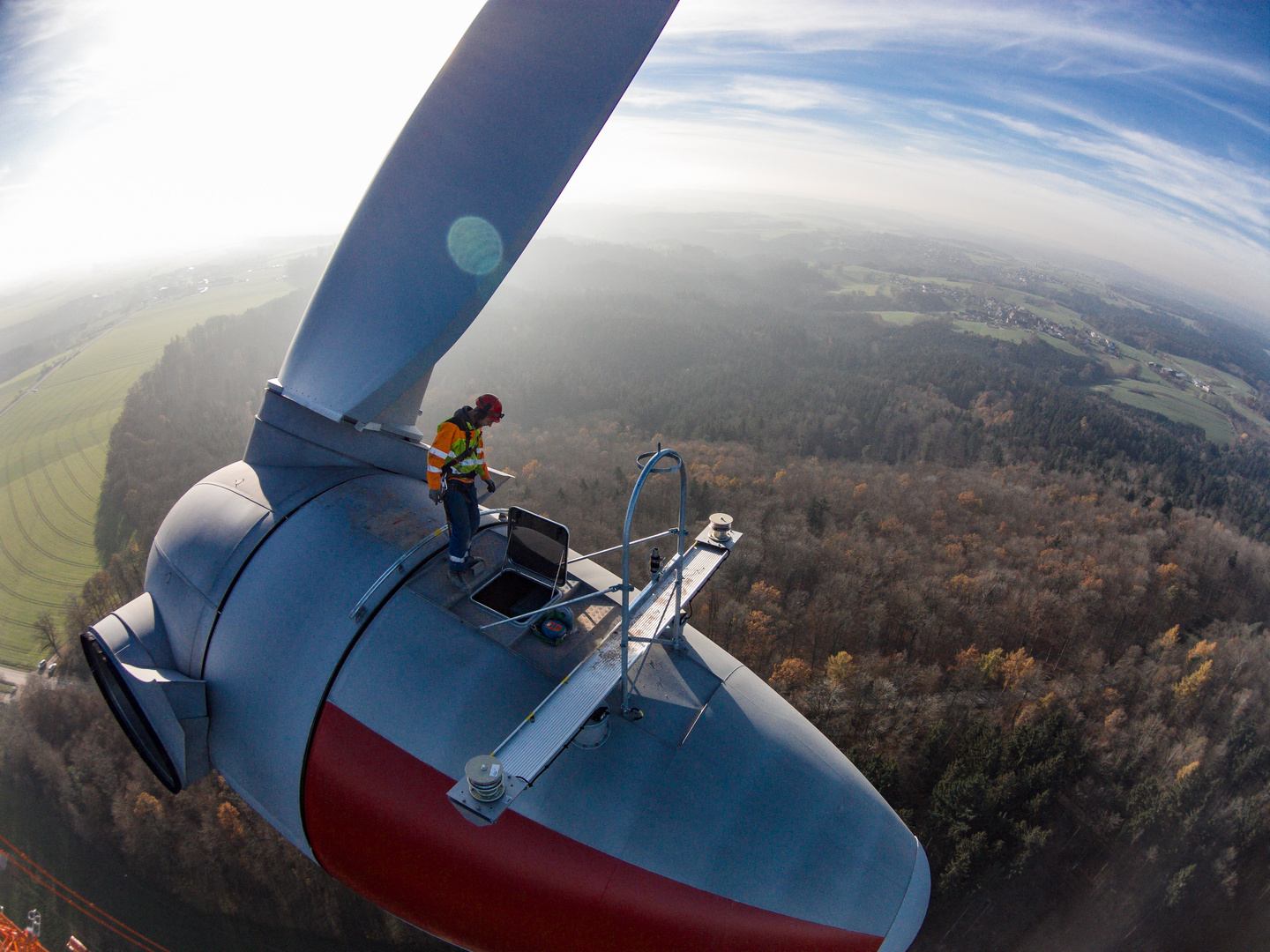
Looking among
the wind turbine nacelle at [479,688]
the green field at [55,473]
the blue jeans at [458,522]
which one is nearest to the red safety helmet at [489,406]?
the wind turbine nacelle at [479,688]

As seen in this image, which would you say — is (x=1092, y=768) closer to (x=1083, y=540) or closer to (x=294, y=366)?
(x=1083, y=540)

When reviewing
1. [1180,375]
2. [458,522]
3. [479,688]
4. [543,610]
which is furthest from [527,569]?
[1180,375]

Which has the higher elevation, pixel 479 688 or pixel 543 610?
pixel 543 610

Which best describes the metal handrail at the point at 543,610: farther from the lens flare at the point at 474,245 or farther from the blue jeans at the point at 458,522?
the lens flare at the point at 474,245

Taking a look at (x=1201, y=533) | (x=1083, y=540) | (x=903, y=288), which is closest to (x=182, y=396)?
(x=1083, y=540)

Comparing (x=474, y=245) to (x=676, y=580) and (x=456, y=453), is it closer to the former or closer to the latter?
(x=456, y=453)

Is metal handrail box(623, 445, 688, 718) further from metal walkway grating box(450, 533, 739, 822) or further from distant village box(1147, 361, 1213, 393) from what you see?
distant village box(1147, 361, 1213, 393)

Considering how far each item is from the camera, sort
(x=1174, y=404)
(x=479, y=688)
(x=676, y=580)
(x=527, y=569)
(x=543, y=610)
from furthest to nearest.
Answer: (x=1174, y=404) → (x=527, y=569) → (x=676, y=580) → (x=543, y=610) → (x=479, y=688)
